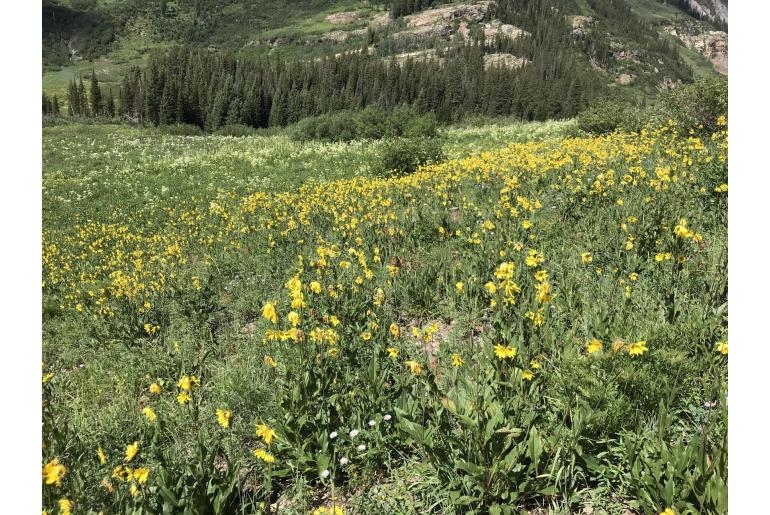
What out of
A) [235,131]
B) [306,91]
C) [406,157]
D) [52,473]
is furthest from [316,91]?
[52,473]

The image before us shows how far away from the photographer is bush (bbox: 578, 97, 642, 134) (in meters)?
17.8

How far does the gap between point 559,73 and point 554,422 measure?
470ft

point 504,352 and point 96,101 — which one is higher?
point 504,352

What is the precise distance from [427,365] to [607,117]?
1936 centimetres

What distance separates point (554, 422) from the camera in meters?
2.83

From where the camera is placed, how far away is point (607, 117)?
18.9 m

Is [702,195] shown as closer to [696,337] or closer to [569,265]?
[569,265]

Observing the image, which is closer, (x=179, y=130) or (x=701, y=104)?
(x=701, y=104)

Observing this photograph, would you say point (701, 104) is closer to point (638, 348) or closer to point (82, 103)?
point (638, 348)

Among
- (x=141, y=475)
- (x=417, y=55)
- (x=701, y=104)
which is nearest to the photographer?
(x=141, y=475)

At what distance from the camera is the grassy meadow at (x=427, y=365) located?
2.46 metres

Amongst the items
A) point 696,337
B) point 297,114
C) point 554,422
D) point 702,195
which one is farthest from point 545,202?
point 297,114

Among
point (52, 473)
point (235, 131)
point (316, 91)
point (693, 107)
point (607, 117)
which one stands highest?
point (316, 91)

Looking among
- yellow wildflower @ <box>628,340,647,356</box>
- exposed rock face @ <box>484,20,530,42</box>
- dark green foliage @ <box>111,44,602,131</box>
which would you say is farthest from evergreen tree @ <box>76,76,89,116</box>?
exposed rock face @ <box>484,20,530,42</box>
